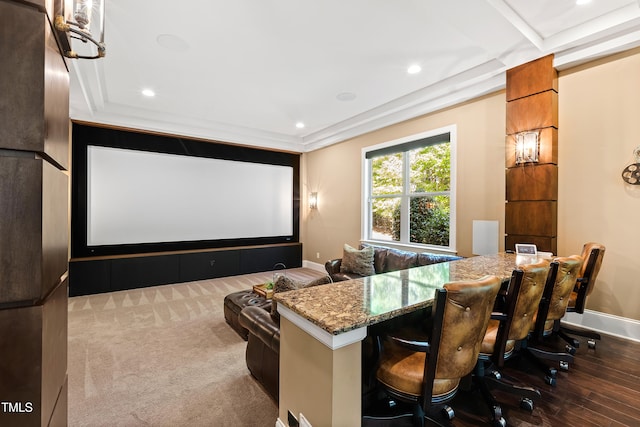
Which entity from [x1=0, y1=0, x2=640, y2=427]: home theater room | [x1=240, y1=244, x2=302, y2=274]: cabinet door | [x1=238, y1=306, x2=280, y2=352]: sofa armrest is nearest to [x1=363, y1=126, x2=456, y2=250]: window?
[x1=0, y1=0, x2=640, y2=427]: home theater room

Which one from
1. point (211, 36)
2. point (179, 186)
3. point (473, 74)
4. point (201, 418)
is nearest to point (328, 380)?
point (201, 418)

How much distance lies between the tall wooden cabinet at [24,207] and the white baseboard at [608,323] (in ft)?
14.6

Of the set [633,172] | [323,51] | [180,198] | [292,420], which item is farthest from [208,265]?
[633,172]

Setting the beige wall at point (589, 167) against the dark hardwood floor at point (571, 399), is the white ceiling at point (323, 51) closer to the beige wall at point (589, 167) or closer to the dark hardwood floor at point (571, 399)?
the beige wall at point (589, 167)

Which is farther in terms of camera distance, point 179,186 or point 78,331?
point 179,186

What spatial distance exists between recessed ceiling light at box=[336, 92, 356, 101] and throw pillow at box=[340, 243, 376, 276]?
8.17ft

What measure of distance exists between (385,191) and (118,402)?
481 centimetres

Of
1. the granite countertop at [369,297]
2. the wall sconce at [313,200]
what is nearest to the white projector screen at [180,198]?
the wall sconce at [313,200]

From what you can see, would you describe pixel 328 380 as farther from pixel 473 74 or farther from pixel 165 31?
pixel 473 74

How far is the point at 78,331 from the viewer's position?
339 centimetres

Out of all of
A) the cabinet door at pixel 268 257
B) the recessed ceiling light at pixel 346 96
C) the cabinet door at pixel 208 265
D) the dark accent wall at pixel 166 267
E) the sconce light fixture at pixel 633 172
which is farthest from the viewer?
the cabinet door at pixel 268 257

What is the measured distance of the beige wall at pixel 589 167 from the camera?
9.62 ft

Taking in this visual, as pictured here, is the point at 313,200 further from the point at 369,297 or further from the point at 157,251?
the point at 369,297

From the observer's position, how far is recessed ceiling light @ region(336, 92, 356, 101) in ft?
15.0
